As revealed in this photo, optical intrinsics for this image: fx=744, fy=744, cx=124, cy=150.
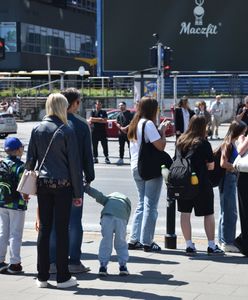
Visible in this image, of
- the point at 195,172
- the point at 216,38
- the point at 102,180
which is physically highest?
the point at 216,38

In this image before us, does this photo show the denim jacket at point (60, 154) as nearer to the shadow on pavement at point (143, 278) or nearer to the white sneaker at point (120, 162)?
the shadow on pavement at point (143, 278)

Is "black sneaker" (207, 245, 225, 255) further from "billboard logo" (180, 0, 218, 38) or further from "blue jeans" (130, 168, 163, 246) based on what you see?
"billboard logo" (180, 0, 218, 38)

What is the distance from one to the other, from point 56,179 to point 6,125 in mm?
28916

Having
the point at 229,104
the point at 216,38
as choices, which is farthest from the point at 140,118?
the point at 216,38

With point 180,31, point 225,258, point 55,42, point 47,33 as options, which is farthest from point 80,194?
point 55,42

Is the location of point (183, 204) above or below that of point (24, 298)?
above

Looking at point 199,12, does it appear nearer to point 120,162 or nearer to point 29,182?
point 120,162

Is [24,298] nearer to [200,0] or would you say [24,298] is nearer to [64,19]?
[200,0]

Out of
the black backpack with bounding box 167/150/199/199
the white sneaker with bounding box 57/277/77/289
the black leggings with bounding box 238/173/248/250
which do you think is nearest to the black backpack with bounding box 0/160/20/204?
the white sneaker with bounding box 57/277/77/289

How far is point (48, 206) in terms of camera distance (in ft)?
22.7

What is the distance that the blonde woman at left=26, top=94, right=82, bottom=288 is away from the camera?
6.80 metres

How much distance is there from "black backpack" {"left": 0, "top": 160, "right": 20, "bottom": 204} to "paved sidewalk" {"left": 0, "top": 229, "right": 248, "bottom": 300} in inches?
31.3

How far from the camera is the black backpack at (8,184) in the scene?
7551 millimetres

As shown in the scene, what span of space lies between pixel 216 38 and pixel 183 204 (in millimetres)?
51360
